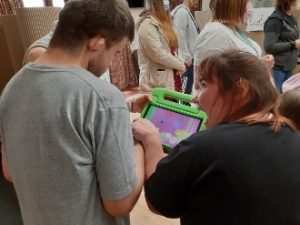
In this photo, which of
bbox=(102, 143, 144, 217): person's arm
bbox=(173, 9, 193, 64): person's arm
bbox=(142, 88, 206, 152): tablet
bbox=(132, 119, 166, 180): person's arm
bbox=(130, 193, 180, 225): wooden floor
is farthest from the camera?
bbox=(173, 9, 193, 64): person's arm

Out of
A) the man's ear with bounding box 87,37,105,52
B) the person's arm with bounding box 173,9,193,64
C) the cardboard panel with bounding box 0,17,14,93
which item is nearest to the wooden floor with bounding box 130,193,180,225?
the man's ear with bounding box 87,37,105,52

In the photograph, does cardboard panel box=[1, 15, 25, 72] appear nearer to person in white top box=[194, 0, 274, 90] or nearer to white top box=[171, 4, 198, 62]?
person in white top box=[194, 0, 274, 90]

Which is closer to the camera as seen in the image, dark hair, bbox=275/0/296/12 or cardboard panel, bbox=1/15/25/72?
cardboard panel, bbox=1/15/25/72

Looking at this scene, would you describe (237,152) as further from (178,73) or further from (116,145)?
(178,73)

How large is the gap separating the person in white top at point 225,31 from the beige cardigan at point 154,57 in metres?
0.46

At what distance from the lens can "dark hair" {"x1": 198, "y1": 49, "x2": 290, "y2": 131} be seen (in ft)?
2.25

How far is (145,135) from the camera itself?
2.88ft

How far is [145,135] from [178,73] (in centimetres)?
138

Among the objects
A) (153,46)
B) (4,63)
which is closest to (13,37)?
(4,63)

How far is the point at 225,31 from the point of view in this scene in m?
1.50

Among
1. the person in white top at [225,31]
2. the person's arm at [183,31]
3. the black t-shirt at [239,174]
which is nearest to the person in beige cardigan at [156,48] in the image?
the person in white top at [225,31]

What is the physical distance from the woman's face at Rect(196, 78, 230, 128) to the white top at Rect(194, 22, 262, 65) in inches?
28.5

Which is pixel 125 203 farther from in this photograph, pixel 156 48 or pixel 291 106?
pixel 156 48

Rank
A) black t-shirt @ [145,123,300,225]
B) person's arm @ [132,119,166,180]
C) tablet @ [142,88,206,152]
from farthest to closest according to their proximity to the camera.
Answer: tablet @ [142,88,206,152] < person's arm @ [132,119,166,180] < black t-shirt @ [145,123,300,225]
